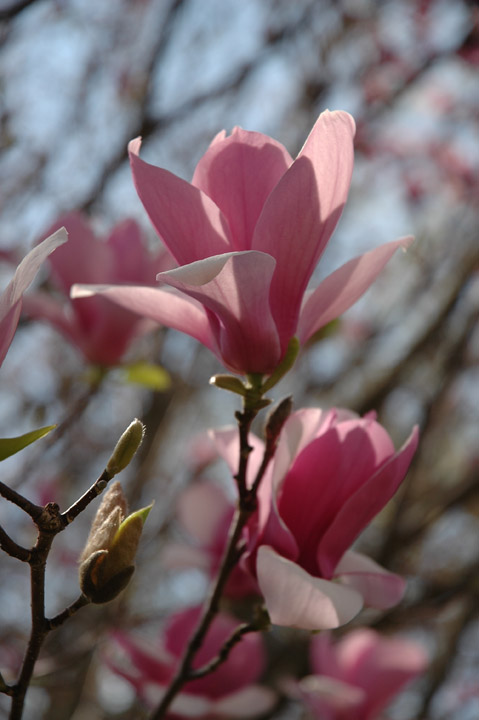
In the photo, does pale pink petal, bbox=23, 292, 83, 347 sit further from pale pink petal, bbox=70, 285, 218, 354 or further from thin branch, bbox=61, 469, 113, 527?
thin branch, bbox=61, 469, 113, 527

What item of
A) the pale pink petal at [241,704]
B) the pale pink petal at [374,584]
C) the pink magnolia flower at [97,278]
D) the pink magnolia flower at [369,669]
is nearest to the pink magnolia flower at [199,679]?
the pale pink petal at [241,704]

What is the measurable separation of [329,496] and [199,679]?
1.31 feet

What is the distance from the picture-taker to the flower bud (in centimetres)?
44

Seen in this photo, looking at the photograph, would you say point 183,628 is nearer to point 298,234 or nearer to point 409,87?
point 298,234

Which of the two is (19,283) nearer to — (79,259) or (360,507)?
(360,507)

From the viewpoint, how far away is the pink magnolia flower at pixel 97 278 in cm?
97

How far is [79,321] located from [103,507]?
0.61 m

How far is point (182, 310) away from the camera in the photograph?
21.5 inches

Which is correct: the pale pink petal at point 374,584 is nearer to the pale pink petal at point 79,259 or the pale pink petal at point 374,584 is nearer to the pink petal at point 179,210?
the pink petal at point 179,210

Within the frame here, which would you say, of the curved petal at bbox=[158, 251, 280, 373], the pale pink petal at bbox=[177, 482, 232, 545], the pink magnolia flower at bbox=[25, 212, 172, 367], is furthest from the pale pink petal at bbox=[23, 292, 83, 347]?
the curved petal at bbox=[158, 251, 280, 373]

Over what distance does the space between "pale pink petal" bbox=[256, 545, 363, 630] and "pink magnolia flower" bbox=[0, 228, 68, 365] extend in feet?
0.73

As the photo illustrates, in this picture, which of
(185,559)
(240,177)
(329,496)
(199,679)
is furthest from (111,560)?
(185,559)

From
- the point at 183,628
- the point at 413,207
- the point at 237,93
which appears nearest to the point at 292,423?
the point at 183,628

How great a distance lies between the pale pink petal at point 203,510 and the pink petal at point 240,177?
0.68 m
